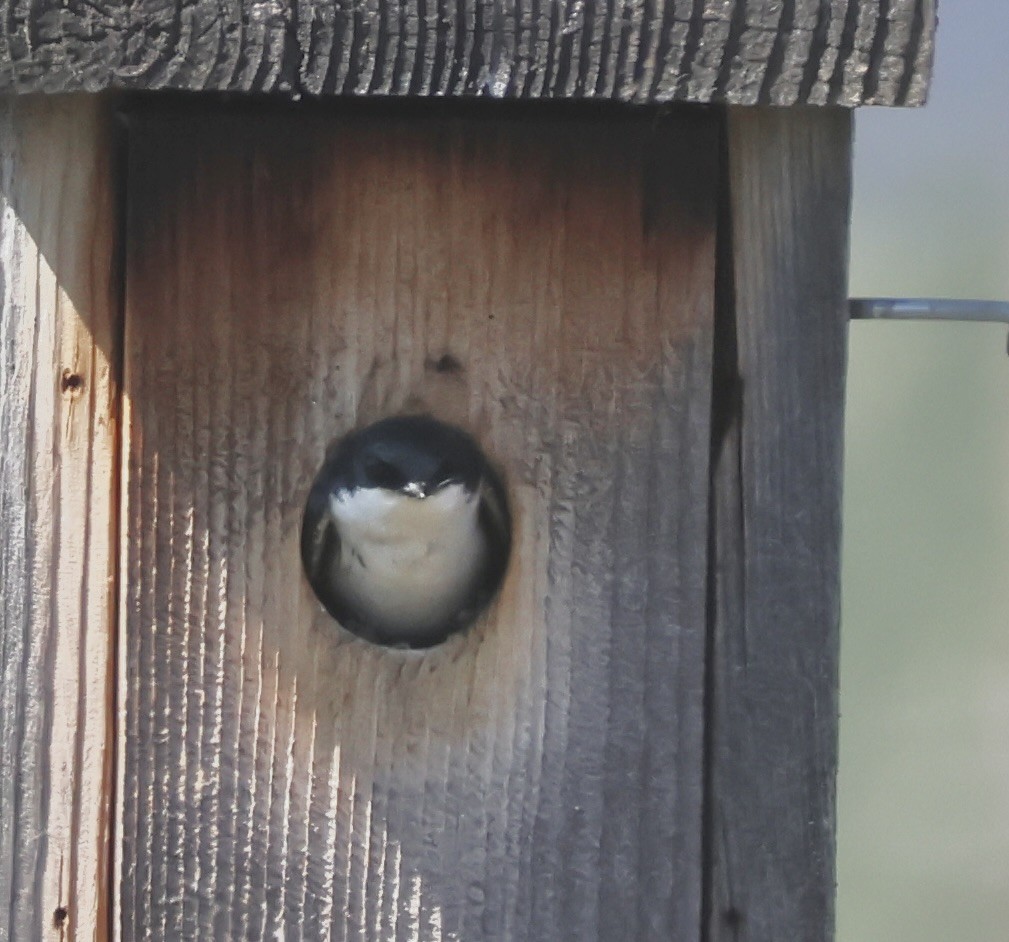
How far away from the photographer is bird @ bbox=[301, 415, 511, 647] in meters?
1.04

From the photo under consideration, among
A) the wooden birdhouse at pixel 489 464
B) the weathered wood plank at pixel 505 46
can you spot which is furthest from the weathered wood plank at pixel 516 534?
the weathered wood plank at pixel 505 46

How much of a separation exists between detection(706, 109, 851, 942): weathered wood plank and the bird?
0.12 metres

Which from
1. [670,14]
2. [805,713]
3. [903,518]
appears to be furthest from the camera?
[903,518]

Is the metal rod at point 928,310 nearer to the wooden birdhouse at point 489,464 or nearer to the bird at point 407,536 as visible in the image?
the wooden birdhouse at point 489,464

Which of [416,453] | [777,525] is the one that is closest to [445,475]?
[416,453]

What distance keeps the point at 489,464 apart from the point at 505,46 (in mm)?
234

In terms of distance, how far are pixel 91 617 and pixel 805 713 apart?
0.35 m

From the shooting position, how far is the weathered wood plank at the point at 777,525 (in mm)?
1004

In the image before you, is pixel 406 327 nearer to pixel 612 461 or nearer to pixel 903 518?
pixel 612 461

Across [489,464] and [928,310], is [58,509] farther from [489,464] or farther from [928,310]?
[928,310]

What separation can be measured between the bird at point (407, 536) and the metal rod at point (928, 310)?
0.20m

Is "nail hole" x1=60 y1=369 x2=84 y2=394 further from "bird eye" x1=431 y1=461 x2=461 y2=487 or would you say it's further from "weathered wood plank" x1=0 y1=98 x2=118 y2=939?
"bird eye" x1=431 y1=461 x2=461 y2=487

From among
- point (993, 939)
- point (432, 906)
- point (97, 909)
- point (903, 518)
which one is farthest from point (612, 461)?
point (993, 939)

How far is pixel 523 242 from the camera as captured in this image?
3.35 ft
